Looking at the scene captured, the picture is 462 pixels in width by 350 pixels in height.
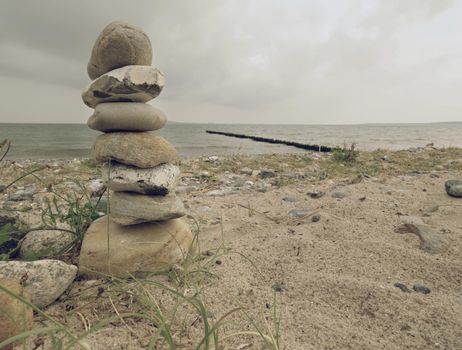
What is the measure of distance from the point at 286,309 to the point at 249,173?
18.1 feet

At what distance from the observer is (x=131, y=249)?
7.35 feet

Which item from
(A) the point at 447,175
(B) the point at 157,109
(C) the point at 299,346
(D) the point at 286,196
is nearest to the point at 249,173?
(D) the point at 286,196

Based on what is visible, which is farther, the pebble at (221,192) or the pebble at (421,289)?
the pebble at (221,192)

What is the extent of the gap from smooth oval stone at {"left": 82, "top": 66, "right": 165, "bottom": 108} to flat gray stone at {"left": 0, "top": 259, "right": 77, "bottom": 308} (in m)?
1.40

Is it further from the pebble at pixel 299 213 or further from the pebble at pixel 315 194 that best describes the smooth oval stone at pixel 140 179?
the pebble at pixel 315 194

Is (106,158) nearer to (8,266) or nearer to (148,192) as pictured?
(148,192)

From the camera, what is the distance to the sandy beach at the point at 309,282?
1.56 metres

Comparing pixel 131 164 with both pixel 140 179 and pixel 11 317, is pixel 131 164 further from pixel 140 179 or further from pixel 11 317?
pixel 11 317

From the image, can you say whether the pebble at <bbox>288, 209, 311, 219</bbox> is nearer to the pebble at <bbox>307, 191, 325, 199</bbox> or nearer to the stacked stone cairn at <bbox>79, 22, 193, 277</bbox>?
the pebble at <bbox>307, 191, 325, 199</bbox>

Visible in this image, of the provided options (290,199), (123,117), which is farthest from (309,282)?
(290,199)

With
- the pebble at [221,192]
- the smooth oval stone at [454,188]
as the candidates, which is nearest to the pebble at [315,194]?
the pebble at [221,192]

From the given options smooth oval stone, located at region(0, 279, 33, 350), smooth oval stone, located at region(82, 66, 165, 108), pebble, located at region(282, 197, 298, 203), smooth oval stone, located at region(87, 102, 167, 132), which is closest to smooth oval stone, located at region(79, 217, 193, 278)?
smooth oval stone, located at region(0, 279, 33, 350)

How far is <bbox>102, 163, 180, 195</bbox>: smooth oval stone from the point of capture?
2.36m

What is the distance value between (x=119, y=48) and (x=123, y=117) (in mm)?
570
